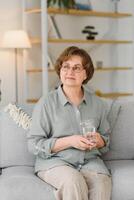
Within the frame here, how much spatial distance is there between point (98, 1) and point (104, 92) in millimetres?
1169


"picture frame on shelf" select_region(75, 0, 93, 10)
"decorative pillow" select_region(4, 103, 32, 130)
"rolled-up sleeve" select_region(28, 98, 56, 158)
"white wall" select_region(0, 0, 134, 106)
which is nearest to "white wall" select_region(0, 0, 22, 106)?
"white wall" select_region(0, 0, 134, 106)

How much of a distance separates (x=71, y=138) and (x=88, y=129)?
14 centimetres

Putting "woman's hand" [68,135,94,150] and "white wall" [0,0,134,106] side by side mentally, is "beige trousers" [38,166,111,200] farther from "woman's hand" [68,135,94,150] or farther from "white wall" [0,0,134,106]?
"white wall" [0,0,134,106]

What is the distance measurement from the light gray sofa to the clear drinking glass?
30 centimetres

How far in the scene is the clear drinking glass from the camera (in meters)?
2.68

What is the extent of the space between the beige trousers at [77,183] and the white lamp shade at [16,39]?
2734mm

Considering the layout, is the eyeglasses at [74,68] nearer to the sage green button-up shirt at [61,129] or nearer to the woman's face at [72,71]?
the woman's face at [72,71]

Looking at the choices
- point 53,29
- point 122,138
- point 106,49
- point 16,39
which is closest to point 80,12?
point 53,29

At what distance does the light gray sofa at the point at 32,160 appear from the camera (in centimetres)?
265

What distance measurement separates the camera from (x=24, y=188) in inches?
104

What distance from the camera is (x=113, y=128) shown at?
3.16 meters

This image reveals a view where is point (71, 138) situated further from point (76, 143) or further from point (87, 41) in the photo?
point (87, 41)

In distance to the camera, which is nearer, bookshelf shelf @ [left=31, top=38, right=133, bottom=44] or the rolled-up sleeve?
the rolled-up sleeve

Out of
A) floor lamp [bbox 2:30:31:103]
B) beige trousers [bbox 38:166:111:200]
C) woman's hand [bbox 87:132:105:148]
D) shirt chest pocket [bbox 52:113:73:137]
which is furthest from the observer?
floor lamp [bbox 2:30:31:103]
